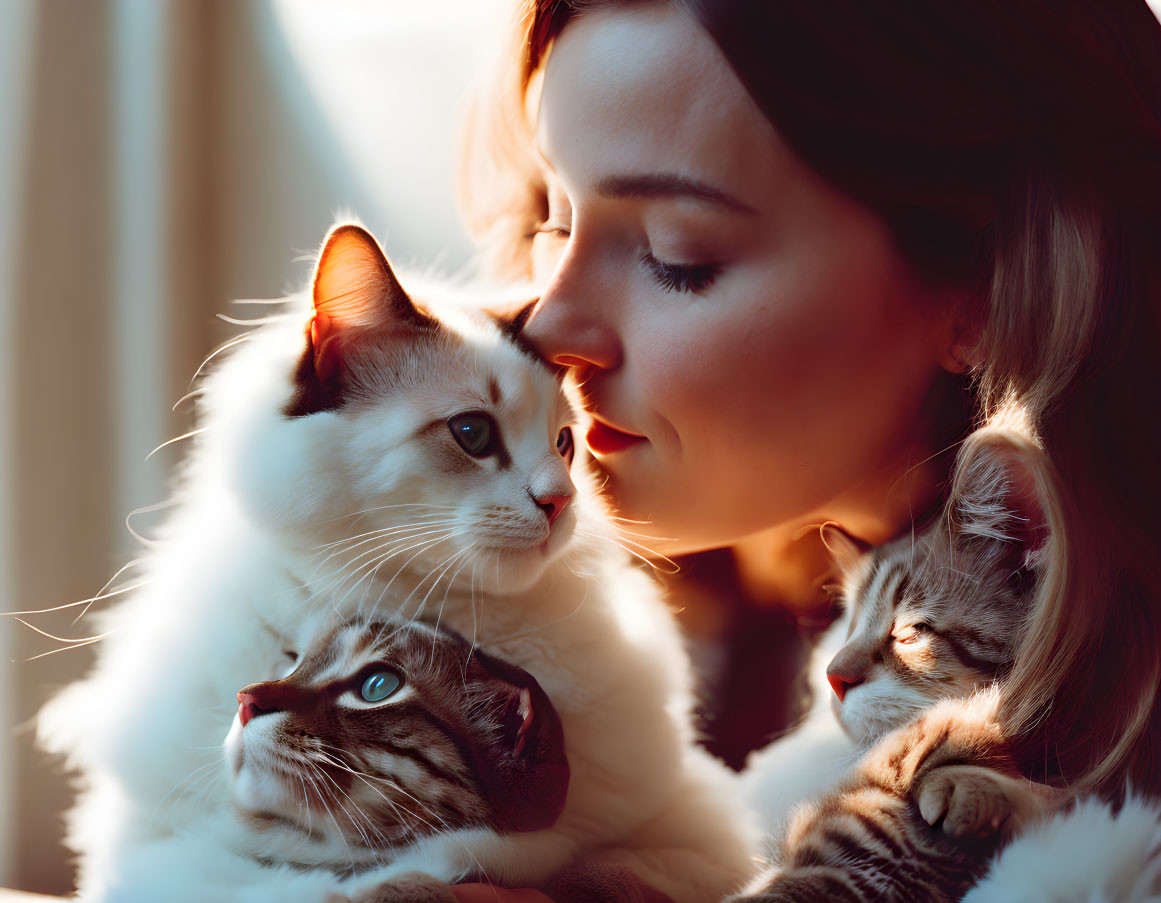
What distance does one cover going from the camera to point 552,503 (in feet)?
1.86

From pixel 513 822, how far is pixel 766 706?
1.34ft

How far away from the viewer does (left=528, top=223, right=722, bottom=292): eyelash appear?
0.63m

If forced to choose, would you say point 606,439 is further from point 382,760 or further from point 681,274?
point 382,760

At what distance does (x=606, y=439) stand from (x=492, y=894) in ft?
1.08

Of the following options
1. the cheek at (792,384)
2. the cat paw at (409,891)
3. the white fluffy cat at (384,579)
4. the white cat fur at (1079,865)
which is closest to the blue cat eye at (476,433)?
the white fluffy cat at (384,579)

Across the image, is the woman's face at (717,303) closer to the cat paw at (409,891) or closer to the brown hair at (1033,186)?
the brown hair at (1033,186)

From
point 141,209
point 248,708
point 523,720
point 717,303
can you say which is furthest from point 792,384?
point 141,209

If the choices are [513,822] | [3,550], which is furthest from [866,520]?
[3,550]

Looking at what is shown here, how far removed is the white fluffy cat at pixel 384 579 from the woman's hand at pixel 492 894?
0.02 m

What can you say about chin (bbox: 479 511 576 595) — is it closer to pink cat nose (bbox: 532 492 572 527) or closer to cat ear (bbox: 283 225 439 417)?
pink cat nose (bbox: 532 492 572 527)

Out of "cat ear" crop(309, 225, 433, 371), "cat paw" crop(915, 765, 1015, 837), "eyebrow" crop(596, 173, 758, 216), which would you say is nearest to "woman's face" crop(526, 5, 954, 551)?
"eyebrow" crop(596, 173, 758, 216)

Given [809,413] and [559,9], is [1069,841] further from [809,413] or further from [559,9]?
[559,9]

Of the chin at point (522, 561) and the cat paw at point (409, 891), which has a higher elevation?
the chin at point (522, 561)

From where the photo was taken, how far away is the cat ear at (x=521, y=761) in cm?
51
